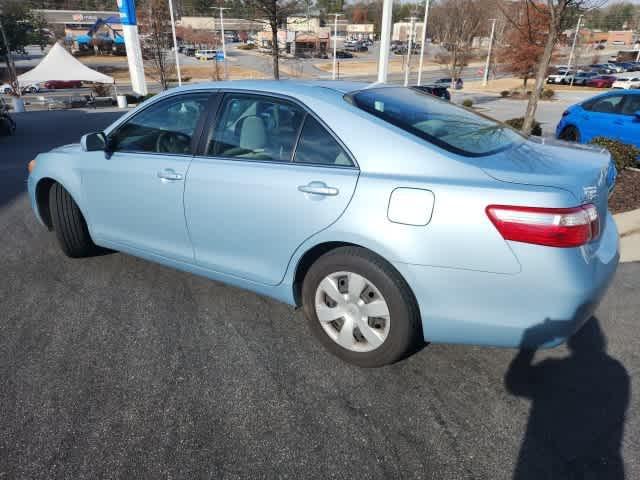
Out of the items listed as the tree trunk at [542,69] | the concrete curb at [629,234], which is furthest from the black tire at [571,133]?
the concrete curb at [629,234]

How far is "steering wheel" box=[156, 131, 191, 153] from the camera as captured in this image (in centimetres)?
317

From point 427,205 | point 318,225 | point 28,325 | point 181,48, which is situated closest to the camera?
point 427,205

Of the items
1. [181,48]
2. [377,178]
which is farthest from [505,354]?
[181,48]

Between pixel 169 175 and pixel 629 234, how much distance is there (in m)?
4.64

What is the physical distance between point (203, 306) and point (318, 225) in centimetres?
138

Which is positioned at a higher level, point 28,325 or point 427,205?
point 427,205

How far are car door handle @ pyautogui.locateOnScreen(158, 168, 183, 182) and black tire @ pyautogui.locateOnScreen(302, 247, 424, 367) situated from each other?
3.73 ft

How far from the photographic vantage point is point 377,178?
7.72 ft

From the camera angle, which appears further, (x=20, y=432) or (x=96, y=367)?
(x=96, y=367)

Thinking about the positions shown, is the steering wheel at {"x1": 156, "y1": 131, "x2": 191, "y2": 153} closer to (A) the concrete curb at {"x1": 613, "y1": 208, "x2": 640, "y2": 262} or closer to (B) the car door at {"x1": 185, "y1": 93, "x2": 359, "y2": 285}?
(B) the car door at {"x1": 185, "y1": 93, "x2": 359, "y2": 285}

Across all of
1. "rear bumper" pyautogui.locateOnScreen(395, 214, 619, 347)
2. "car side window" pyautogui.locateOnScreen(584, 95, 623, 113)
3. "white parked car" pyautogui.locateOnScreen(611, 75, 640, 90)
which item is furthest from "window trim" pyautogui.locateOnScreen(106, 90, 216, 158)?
"white parked car" pyautogui.locateOnScreen(611, 75, 640, 90)

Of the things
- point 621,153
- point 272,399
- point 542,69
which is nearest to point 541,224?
point 272,399

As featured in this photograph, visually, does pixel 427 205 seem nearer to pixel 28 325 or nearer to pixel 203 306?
pixel 203 306

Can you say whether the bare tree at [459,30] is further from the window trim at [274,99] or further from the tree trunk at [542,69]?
the window trim at [274,99]
